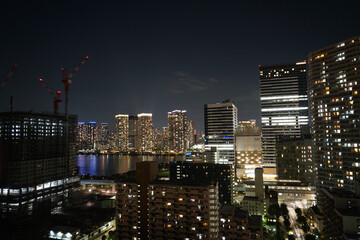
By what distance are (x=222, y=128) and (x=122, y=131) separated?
93.9 meters

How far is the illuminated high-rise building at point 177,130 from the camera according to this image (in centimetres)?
12775

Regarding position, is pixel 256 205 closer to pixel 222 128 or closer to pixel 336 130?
pixel 336 130

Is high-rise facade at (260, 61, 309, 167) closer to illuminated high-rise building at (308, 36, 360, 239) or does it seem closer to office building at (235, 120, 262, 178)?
office building at (235, 120, 262, 178)

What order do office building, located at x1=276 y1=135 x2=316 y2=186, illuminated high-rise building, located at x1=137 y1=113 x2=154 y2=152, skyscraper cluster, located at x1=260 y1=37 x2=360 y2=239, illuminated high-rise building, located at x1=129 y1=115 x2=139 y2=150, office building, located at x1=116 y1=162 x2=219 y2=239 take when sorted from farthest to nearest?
illuminated high-rise building, located at x1=129 y1=115 x2=139 y2=150, illuminated high-rise building, located at x1=137 y1=113 x2=154 y2=152, office building, located at x1=276 y1=135 x2=316 y2=186, skyscraper cluster, located at x1=260 y1=37 x2=360 y2=239, office building, located at x1=116 y1=162 x2=219 y2=239

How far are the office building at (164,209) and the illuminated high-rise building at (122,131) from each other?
391ft

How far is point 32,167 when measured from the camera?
30234 millimetres

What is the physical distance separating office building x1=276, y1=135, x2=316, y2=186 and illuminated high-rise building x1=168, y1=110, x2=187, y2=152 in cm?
9015

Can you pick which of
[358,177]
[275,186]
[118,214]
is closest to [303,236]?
[358,177]

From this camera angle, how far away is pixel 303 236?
2070cm

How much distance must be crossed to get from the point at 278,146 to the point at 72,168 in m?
32.8

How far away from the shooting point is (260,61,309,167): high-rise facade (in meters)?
51.2

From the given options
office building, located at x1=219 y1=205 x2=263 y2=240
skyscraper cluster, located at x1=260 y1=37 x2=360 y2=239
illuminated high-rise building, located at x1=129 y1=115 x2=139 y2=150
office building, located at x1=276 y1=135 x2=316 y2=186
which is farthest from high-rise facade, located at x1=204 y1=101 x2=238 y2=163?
illuminated high-rise building, located at x1=129 y1=115 x2=139 y2=150

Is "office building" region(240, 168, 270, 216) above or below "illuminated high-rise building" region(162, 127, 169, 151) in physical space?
below

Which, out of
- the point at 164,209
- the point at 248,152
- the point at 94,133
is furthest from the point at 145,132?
the point at 164,209
